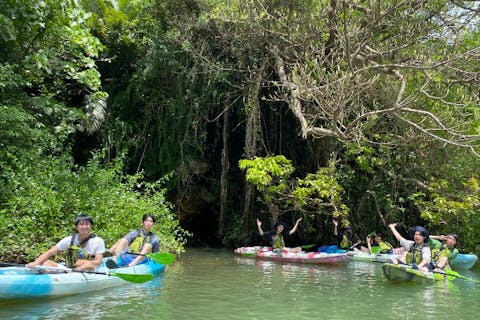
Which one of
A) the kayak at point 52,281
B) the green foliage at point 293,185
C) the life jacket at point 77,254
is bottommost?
the kayak at point 52,281

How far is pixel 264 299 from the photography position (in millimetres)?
6504

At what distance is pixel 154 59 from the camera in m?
13.0

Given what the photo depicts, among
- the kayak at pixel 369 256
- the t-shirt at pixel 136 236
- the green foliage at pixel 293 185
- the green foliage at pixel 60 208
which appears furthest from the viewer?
the green foliage at pixel 293 185

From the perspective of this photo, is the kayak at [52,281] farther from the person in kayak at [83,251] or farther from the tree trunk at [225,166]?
the tree trunk at [225,166]

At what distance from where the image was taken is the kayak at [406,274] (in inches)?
309

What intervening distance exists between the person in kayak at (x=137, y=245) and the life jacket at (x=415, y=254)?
4.31 m

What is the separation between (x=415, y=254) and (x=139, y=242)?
4657 mm

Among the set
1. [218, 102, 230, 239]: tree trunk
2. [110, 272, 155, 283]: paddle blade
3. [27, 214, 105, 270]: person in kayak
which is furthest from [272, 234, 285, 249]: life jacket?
[27, 214, 105, 270]: person in kayak

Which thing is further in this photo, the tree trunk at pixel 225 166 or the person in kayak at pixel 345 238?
the tree trunk at pixel 225 166

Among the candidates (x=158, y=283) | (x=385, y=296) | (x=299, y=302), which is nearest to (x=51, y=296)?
(x=158, y=283)

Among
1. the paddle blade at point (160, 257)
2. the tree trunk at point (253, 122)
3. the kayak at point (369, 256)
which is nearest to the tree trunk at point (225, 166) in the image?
the tree trunk at point (253, 122)

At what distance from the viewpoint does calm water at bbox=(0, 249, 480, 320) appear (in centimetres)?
550

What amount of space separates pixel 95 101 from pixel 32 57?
3.27 metres

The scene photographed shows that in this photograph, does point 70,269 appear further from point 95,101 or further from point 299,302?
point 95,101
